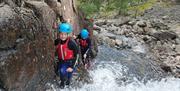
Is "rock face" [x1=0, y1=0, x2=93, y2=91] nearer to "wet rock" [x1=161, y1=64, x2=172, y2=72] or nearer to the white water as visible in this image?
the white water

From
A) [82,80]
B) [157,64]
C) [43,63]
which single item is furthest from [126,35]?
[43,63]

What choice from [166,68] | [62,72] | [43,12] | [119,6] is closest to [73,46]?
[62,72]

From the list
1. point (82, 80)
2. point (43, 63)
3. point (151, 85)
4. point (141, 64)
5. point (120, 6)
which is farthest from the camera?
point (120, 6)

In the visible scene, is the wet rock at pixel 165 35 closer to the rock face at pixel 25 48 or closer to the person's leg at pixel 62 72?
the person's leg at pixel 62 72

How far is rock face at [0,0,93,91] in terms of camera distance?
759 centimetres

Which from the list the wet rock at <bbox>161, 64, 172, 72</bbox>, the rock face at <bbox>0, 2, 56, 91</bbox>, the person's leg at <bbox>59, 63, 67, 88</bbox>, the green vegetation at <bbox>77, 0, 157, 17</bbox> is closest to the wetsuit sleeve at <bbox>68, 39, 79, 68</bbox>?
the person's leg at <bbox>59, 63, 67, 88</bbox>

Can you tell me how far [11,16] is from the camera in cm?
785

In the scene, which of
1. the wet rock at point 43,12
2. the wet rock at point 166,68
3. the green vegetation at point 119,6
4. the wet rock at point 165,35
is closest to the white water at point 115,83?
the wet rock at point 166,68

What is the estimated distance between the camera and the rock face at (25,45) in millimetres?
7594

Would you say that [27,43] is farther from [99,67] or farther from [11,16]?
[99,67]

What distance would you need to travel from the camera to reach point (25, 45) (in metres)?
8.11

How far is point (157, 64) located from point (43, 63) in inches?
317

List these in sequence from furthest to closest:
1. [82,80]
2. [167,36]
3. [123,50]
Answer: [167,36]
[123,50]
[82,80]

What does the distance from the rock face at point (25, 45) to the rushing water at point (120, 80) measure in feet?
4.92
